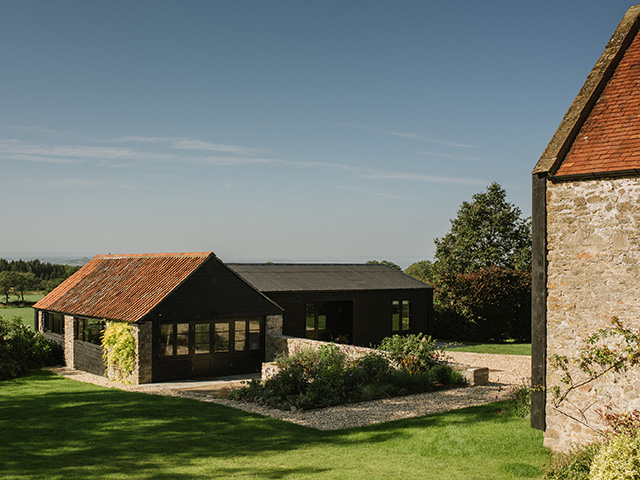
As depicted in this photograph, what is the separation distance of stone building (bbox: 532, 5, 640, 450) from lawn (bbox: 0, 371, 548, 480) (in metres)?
1.30

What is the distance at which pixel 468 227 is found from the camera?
1829 inches

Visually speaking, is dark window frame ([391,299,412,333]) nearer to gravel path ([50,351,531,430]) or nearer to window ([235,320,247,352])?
window ([235,320,247,352])

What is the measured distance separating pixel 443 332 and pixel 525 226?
62.0ft

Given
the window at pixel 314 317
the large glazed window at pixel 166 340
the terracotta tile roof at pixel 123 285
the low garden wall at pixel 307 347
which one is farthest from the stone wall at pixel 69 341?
the window at pixel 314 317

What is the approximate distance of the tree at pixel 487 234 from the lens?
4572cm

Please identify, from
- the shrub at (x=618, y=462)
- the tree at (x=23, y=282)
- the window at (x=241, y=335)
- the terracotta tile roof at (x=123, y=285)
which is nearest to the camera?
the shrub at (x=618, y=462)

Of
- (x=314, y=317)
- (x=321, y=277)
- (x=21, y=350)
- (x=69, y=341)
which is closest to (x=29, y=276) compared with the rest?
(x=69, y=341)

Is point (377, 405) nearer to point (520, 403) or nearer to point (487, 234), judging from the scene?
point (520, 403)

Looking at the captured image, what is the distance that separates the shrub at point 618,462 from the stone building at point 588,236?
1342mm

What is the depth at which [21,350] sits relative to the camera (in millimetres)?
21656

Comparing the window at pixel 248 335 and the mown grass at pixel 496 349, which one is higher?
the window at pixel 248 335

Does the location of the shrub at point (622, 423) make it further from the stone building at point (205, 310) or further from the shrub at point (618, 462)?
the stone building at point (205, 310)

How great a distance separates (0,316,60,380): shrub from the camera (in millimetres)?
20375

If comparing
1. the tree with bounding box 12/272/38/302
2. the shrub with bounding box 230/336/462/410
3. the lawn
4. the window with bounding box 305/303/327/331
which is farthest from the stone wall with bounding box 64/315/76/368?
the tree with bounding box 12/272/38/302
